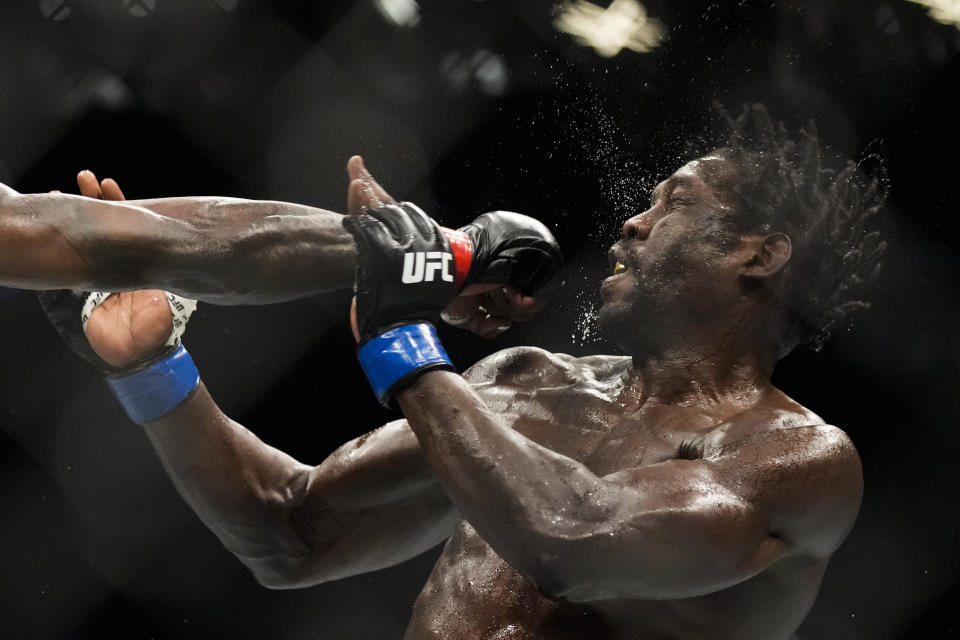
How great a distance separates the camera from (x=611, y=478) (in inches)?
56.8

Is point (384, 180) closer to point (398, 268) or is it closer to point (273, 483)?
point (273, 483)

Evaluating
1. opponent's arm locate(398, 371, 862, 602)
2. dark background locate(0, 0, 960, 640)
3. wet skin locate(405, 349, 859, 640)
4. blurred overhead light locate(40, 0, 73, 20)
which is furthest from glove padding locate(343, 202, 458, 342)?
blurred overhead light locate(40, 0, 73, 20)

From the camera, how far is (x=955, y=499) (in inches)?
113

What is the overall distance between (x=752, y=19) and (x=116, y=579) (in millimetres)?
2495

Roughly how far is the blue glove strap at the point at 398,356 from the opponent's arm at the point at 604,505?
0.02 m

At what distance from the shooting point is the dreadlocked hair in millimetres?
1997

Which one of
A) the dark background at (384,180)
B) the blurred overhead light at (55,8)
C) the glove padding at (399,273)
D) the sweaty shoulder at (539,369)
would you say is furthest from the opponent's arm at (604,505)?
the blurred overhead light at (55,8)

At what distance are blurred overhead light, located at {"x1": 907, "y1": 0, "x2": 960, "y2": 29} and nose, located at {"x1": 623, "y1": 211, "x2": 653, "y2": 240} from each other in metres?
1.49

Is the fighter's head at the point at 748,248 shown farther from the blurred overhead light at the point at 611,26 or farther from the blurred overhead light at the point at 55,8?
the blurred overhead light at the point at 55,8

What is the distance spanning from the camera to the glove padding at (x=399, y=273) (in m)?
1.52

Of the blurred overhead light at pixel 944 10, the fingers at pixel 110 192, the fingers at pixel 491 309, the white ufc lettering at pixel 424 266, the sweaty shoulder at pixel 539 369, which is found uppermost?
the blurred overhead light at pixel 944 10

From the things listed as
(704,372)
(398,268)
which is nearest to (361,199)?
(398,268)

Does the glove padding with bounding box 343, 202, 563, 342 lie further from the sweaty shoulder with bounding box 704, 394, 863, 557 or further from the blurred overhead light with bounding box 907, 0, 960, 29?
the blurred overhead light with bounding box 907, 0, 960, 29

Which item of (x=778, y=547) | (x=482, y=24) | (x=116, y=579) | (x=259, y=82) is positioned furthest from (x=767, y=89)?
(x=116, y=579)
